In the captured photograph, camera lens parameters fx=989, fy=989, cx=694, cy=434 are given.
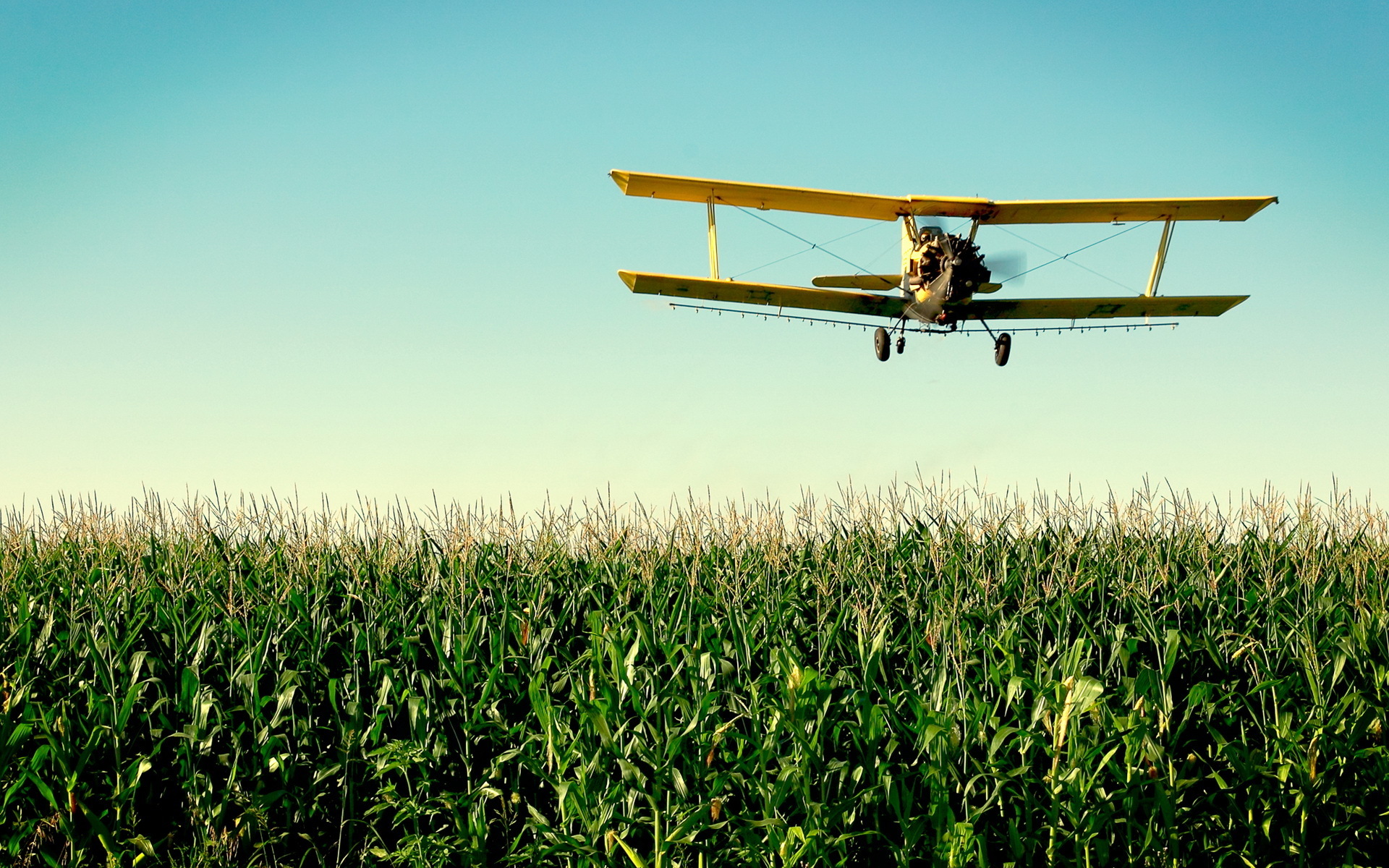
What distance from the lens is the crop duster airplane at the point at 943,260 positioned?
18.8 metres

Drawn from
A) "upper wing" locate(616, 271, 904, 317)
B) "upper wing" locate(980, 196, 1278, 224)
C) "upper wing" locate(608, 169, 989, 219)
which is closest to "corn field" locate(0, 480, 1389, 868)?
"upper wing" locate(616, 271, 904, 317)

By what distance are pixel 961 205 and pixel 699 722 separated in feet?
53.3

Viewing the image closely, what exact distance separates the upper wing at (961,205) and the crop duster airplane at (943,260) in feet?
0.07

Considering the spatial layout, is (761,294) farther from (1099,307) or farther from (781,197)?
(1099,307)

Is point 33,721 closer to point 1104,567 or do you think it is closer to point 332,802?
point 332,802

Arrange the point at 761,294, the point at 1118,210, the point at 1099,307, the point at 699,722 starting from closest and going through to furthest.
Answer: the point at 699,722 → the point at 761,294 → the point at 1118,210 → the point at 1099,307

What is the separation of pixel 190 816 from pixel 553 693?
2379 mm

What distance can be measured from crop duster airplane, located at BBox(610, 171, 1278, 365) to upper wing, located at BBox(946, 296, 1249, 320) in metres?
0.02

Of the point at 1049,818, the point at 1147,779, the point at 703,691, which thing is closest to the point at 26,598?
the point at 703,691

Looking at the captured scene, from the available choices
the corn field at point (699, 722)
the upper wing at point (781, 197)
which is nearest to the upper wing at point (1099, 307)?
the upper wing at point (781, 197)

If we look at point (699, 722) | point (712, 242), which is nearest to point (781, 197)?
point (712, 242)

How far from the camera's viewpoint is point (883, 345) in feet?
65.7

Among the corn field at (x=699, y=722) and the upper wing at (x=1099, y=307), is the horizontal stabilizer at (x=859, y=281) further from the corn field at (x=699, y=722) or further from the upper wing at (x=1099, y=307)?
the corn field at (x=699, y=722)

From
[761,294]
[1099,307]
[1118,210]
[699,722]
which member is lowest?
[699,722]
